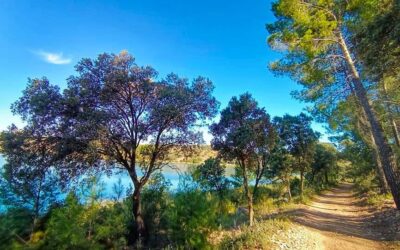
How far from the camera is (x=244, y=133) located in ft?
43.6

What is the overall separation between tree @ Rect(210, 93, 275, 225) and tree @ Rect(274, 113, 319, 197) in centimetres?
1339

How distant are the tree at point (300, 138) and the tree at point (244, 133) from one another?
1339 centimetres

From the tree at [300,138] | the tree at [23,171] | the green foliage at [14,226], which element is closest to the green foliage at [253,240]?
the green foliage at [14,226]

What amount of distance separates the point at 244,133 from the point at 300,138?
15681mm

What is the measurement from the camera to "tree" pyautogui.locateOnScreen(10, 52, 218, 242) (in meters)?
11.6

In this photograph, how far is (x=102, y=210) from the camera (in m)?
12.2

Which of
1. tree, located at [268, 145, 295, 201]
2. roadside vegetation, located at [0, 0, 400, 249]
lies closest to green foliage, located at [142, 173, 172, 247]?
roadside vegetation, located at [0, 0, 400, 249]

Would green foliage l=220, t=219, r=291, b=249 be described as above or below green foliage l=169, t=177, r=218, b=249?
below

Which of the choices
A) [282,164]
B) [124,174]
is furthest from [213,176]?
[282,164]

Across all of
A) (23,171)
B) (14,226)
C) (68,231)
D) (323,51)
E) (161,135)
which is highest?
(323,51)

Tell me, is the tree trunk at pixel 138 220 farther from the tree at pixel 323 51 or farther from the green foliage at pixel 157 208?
the tree at pixel 323 51

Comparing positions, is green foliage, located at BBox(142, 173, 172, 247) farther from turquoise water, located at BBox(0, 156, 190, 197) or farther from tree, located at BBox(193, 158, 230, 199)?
tree, located at BBox(193, 158, 230, 199)

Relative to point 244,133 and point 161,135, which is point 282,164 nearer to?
point 244,133

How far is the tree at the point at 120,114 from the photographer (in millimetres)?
11648
